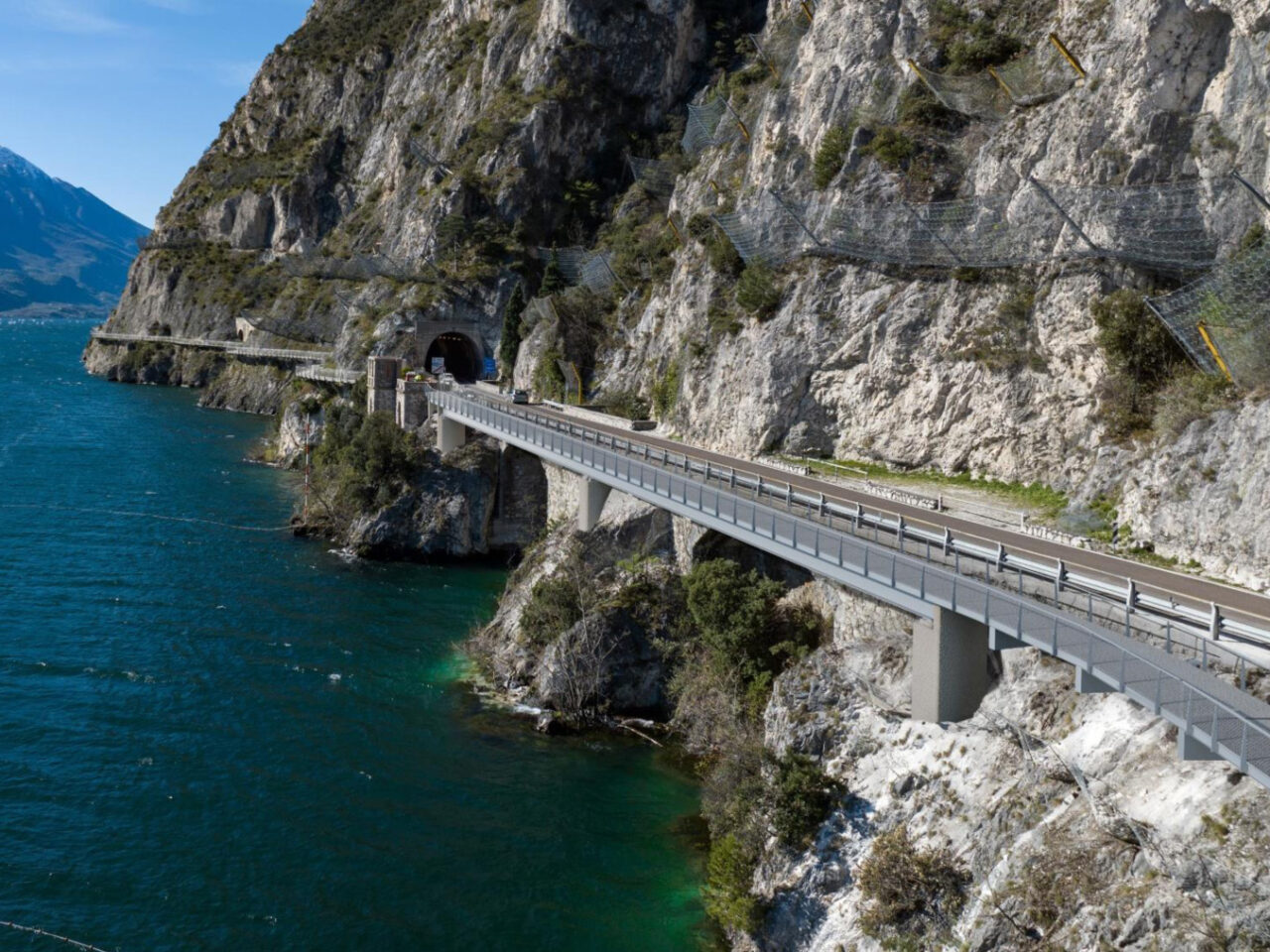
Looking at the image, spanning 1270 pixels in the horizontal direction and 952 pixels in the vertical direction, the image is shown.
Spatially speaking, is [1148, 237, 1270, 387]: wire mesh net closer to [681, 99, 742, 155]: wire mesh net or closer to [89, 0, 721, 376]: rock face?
[681, 99, 742, 155]: wire mesh net

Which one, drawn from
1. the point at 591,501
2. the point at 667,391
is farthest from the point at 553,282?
the point at 591,501

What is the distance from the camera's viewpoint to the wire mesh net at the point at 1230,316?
2639cm

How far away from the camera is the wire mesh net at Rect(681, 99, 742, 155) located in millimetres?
67375

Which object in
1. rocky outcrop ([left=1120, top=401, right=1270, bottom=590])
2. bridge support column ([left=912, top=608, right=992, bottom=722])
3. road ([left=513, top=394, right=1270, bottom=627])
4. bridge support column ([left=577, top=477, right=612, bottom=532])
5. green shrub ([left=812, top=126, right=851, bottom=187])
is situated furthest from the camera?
green shrub ([left=812, top=126, right=851, bottom=187])

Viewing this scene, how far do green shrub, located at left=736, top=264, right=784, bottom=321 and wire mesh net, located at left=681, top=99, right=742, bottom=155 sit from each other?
23130 millimetres

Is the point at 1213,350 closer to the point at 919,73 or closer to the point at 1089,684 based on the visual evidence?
the point at 1089,684

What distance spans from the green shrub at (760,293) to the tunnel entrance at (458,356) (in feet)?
134

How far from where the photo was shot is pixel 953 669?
2208 centimetres

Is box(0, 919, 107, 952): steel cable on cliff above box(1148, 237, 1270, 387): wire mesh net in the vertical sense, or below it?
below

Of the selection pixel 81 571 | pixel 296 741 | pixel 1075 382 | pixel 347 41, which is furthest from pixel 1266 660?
pixel 347 41

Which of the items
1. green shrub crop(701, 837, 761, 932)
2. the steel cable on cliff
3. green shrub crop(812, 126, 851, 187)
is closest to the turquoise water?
the steel cable on cliff

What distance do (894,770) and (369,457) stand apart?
126 ft

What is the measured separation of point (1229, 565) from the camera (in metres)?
23.6

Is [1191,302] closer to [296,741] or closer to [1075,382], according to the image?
[1075,382]
